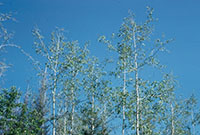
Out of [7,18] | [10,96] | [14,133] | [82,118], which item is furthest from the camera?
[82,118]

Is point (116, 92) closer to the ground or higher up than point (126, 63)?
closer to the ground

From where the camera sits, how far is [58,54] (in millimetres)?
19562

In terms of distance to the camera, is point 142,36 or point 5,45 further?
point 142,36

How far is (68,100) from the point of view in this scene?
20859 millimetres

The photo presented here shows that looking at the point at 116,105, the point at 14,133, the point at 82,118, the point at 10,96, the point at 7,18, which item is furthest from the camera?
the point at 82,118

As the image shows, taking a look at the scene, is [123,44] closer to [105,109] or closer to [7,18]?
[105,109]

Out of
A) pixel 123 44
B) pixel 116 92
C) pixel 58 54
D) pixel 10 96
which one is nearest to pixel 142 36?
pixel 123 44

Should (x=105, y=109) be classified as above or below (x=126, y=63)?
below

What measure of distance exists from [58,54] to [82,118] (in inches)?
240

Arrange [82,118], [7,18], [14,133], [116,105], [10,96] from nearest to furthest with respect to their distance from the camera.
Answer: [7,18], [116,105], [14,133], [10,96], [82,118]

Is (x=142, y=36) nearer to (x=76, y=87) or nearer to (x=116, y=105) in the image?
(x=116, y=105)

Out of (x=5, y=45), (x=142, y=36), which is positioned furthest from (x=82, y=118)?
(x=5, y=45)

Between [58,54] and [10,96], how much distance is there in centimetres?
494

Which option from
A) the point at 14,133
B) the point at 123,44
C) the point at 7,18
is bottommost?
the point at 14,133
